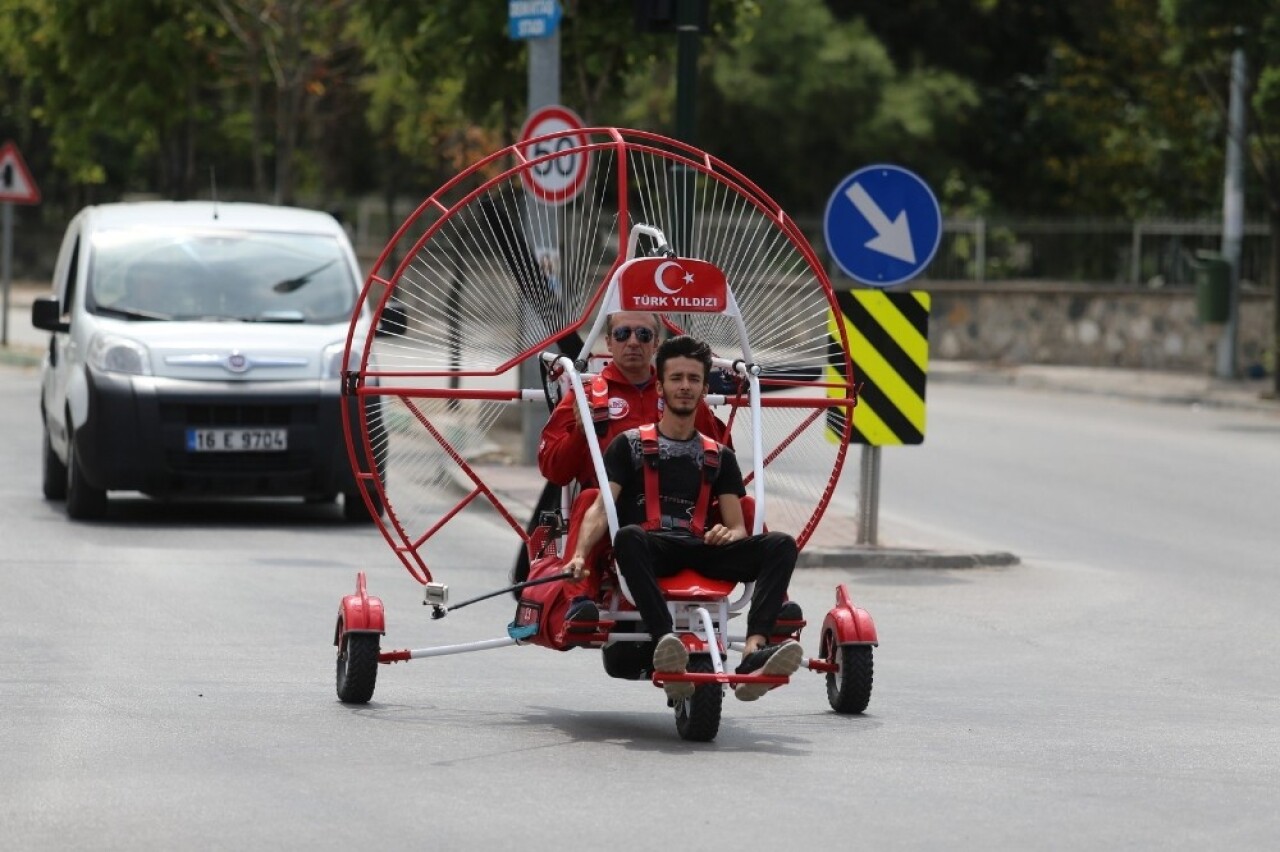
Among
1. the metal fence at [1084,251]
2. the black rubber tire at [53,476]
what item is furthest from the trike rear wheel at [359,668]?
the metal fence at [1084,251]

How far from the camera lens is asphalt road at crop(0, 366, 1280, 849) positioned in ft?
23.0

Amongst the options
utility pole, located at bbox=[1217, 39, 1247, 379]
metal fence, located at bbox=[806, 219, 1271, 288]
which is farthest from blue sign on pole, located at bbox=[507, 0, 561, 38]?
metal fence, located at bbox=[806, 219, 1271, 288]

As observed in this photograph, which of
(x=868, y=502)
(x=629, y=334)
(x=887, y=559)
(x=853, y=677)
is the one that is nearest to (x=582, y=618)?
(x=853, y=677)

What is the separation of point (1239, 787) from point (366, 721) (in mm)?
2811

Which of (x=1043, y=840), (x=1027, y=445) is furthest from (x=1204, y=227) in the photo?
(x=1043, y=840)

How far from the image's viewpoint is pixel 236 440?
597 inches

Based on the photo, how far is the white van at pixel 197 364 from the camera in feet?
49.6

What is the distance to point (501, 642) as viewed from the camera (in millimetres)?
9148

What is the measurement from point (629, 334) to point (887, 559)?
5.60m

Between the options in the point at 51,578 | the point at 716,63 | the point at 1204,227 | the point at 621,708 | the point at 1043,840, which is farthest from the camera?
the point at 716,63

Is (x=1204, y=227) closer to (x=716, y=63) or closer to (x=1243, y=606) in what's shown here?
(x=716, y=63)

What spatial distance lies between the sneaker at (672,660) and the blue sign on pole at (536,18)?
11.5 m

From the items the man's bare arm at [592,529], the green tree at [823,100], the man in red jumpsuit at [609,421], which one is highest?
the green tree at [823,100]

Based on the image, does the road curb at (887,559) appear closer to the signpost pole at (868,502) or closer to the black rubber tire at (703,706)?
the signpost pole at (868,502)
